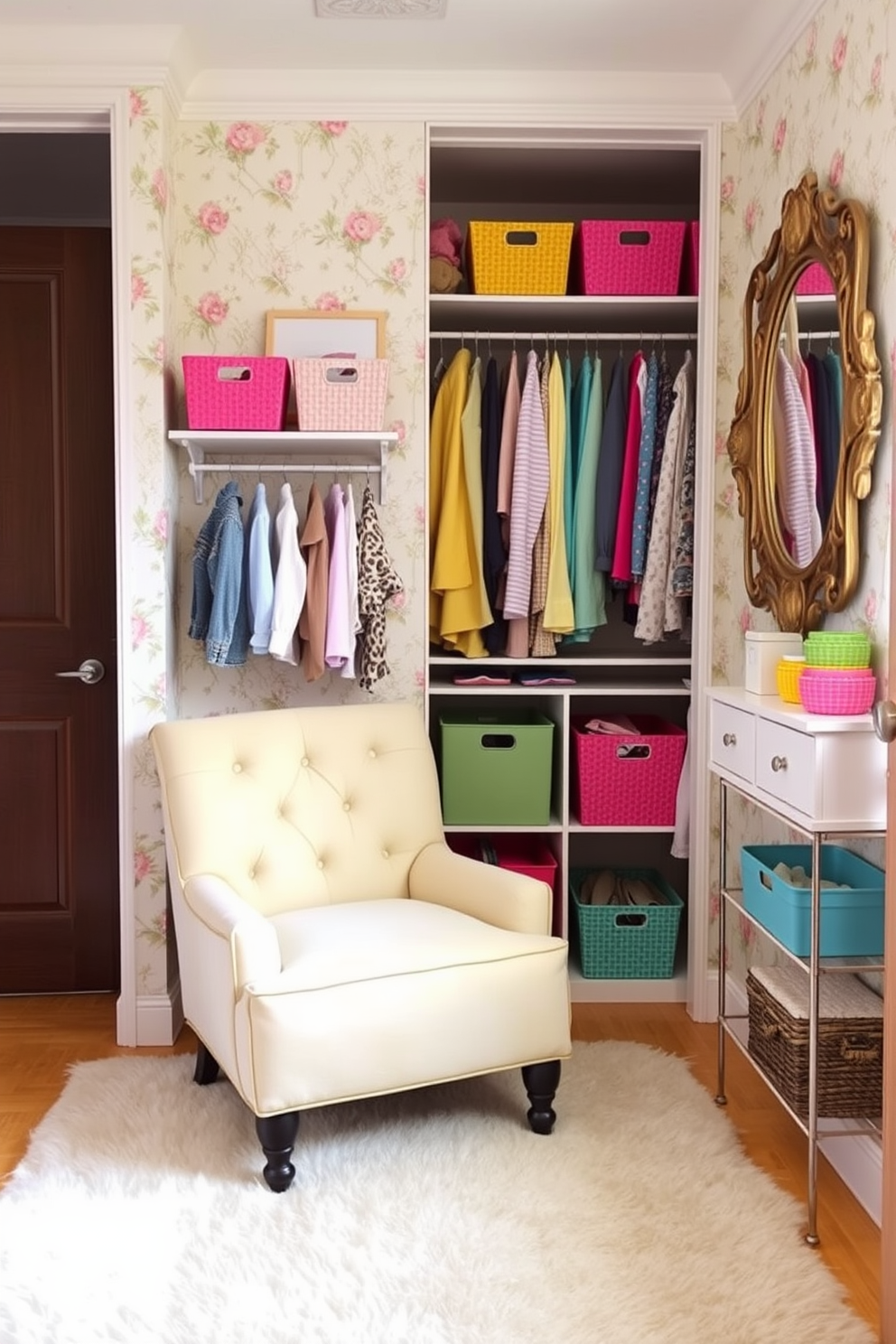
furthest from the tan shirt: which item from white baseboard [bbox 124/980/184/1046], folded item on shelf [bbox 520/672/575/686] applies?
white baseboard [bbox 124/980/184/1046]

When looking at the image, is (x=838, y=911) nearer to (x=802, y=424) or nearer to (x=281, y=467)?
(x=802, y=424)

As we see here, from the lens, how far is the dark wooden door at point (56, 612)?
3561 millimetres

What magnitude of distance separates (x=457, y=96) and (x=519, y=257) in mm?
454

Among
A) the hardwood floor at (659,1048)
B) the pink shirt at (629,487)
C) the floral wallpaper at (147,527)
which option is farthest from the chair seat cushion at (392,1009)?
the pink shirt at (629,487)

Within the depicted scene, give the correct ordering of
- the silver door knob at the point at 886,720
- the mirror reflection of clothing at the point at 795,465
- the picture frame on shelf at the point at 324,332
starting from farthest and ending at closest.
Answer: the picture frame on shelf at the point at 324,332
the mirror reflection of clothing at the point at 795,465
the silver door knob at the point at 886,720

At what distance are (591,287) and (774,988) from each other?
79.9 inches

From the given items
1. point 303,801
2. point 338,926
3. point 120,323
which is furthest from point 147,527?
point 338,926

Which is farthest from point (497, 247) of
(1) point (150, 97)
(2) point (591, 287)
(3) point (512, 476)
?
(1) point (150, 97)

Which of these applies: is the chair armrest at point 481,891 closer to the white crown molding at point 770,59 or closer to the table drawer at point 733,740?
the table drawer at point 733,740

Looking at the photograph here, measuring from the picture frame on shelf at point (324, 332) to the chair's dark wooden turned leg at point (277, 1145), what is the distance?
6.54 ft

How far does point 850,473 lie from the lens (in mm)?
2496

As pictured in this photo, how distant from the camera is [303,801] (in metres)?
3.06

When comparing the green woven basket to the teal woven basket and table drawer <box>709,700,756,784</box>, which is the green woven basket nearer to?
table drawer <box>709,700,756,784</box>

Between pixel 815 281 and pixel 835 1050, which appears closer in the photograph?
pixel 835 1050
